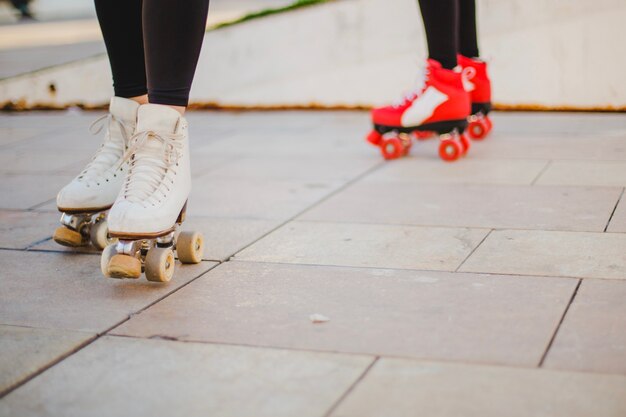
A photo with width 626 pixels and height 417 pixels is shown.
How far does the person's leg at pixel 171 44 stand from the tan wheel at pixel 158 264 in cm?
37

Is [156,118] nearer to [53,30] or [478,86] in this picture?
[478,86]

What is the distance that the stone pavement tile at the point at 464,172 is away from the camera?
3.12m

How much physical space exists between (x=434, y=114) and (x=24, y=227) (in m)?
1.51

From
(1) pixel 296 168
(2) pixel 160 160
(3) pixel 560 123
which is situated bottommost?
(3) pixel 560 123

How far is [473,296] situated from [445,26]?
5.37 feet

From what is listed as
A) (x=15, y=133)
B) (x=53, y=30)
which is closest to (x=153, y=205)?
(x=15, y=133)

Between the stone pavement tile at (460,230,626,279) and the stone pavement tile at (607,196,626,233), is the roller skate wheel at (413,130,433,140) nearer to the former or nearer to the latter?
the stone pavement tile at (607,196,626,233)

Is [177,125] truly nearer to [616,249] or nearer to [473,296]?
[473,296]

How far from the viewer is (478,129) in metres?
3.79

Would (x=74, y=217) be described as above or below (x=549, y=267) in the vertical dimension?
above

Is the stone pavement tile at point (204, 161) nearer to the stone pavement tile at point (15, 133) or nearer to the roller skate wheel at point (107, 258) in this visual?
the stone pavement tile at point (15, 133)

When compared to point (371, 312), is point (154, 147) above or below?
above

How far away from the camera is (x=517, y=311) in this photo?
188 centimetres

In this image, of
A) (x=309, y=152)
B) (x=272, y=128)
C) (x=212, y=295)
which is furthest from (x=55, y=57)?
(x=212, y=295)
